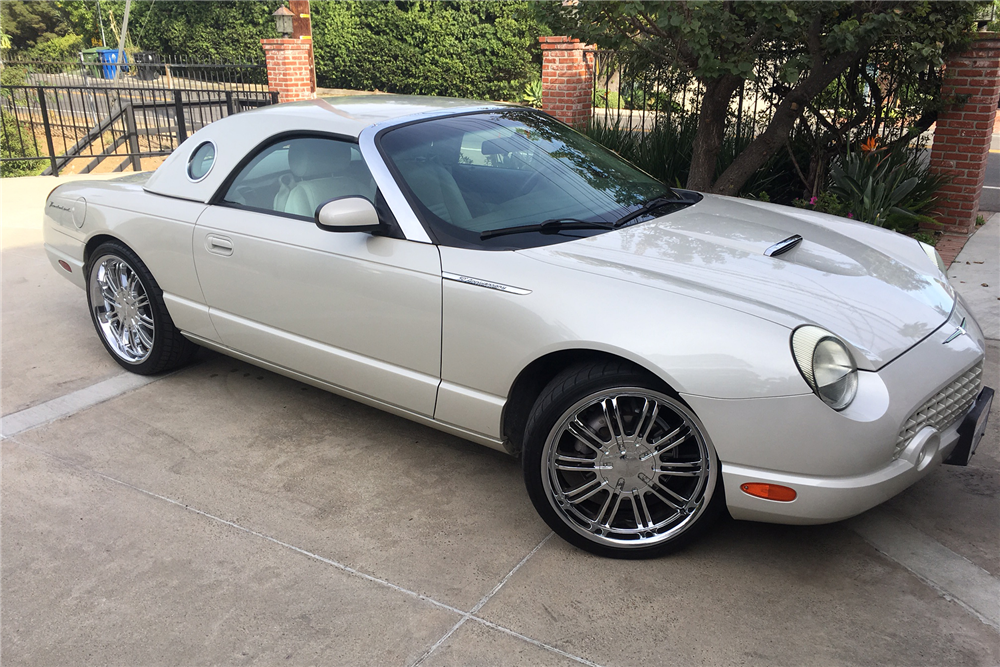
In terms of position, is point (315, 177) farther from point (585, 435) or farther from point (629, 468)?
point (629, 468)

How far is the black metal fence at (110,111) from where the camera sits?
13266 millimetres

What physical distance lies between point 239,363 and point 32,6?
47079 mm

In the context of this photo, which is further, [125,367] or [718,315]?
[125,367]

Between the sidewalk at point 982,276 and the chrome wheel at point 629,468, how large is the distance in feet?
11.3

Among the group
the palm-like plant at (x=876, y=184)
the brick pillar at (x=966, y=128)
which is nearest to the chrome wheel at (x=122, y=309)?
the palm-like plant at (x=876, y=184)

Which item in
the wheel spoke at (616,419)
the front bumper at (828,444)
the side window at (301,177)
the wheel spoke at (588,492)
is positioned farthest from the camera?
the side window at (301,177)

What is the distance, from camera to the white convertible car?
260 centimetres

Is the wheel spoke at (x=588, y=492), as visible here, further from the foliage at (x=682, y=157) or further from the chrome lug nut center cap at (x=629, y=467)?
the foliage at (x=682, y=157)

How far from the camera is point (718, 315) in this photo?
266 centimetres

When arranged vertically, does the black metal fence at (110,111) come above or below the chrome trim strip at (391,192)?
below

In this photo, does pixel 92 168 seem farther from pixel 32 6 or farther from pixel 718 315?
pixel 32 6


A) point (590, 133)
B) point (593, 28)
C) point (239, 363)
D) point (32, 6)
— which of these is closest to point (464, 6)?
point (590, 133)

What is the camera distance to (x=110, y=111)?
1406cm

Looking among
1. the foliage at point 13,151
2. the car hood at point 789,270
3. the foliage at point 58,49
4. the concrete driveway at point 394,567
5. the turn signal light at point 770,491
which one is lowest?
the foliage at point 13,151
